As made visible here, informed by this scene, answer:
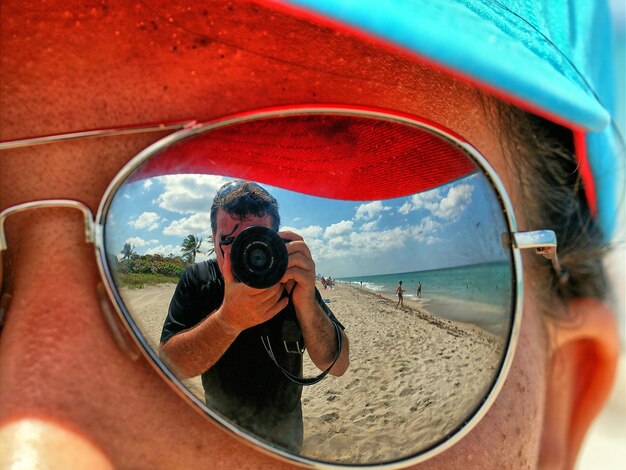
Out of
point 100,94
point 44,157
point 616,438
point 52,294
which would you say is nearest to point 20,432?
point 52,294

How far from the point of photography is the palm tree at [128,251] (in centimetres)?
93

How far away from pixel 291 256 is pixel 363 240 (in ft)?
0.40

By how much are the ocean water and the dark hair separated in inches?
6.0

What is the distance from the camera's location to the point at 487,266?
103 centimetres

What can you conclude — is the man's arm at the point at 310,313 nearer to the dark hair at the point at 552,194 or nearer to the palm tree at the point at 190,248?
the palm tree at the point at 190,248

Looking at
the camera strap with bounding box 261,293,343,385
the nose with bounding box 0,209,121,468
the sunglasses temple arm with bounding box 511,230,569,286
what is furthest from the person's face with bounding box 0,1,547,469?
the sunglasses temple arm with bounding box 511,230,569,286

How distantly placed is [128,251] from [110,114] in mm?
220

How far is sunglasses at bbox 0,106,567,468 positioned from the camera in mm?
902

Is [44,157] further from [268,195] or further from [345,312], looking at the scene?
[345,312]

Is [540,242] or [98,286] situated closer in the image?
[98,286]

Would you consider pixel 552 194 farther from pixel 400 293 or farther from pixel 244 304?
pixel 244 304

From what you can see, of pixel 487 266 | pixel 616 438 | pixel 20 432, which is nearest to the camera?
pixel 20 432

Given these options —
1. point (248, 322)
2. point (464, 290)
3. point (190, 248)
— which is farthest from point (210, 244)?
point (464, 290)

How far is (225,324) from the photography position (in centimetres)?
90
